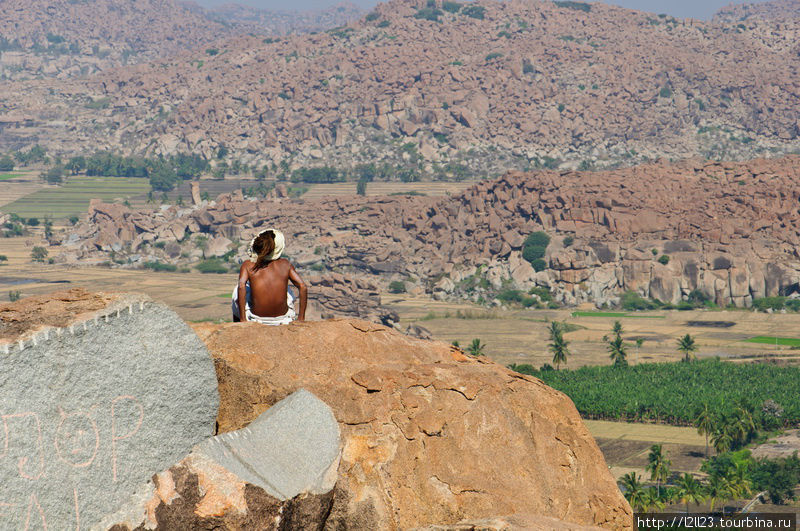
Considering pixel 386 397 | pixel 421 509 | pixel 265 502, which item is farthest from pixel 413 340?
pixel 265 502

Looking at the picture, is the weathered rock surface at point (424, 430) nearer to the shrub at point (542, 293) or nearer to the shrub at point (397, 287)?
the shrub at point (542, 293)

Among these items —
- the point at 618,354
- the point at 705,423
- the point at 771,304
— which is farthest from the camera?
the point at 771,304

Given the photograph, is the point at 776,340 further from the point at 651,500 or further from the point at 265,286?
the point at 265,286

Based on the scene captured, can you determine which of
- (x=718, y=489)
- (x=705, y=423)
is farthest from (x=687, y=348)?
(x=718, y=489)

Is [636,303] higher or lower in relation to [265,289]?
lower

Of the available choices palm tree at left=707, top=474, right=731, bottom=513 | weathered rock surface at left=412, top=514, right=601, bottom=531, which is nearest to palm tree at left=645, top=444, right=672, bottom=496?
palm tree at left=707, top=474, right=731, bottom=513

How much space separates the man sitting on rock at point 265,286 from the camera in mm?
12848

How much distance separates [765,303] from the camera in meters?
171

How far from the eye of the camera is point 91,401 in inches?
342

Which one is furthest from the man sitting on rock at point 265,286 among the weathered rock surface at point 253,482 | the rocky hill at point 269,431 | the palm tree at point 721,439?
the palm tree at point 721,439

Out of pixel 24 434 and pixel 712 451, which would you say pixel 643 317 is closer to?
pixel 712 451

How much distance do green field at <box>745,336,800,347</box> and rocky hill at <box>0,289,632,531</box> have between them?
144506 mm

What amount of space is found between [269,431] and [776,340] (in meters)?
151

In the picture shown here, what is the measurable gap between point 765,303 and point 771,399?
68578 mm
